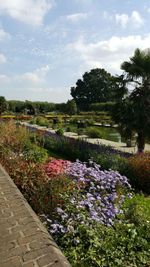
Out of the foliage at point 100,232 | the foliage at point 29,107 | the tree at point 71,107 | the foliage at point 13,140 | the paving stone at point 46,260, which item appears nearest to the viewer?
the paving stone at point 46,260

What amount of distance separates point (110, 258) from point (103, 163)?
5.76 metres

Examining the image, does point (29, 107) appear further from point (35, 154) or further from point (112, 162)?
point (112, 162)

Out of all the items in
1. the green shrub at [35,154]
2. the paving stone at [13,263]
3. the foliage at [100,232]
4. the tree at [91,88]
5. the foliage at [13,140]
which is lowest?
the foliage at [100,232]

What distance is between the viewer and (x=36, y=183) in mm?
6051

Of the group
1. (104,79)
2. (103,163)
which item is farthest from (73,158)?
(104,79)

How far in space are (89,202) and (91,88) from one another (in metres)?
80.9

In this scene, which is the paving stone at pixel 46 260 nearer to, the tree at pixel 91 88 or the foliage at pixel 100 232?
the foliage at pixel 100 232

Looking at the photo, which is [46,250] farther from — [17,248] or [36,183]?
[36,183]

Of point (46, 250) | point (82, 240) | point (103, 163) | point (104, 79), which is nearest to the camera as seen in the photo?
point (46, 250)

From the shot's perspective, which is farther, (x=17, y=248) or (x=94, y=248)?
(x=94, y=248)

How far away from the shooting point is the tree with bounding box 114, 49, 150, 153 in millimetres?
13539

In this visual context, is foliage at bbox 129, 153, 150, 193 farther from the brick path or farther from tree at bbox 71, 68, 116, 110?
tree at bbox 71, 68, 116, 110

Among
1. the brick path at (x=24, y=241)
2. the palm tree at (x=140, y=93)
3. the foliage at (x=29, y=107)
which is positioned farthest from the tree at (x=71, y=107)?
the brick path at (x=24, y=241)

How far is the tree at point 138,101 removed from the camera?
44.4 feet
